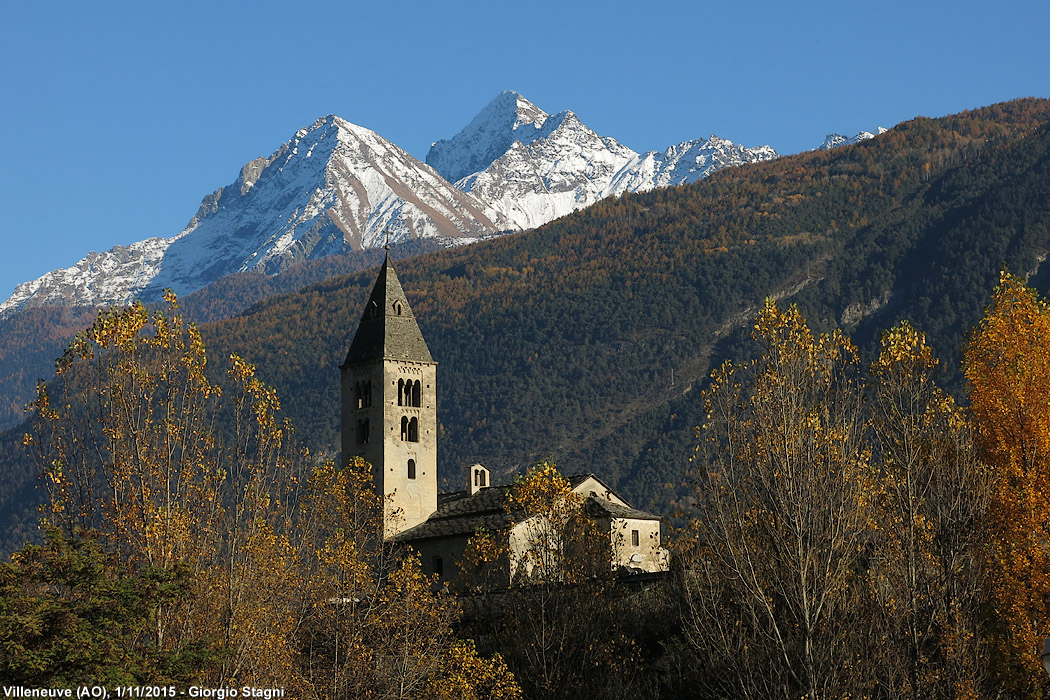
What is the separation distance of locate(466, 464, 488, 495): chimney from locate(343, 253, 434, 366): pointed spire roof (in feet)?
26.0

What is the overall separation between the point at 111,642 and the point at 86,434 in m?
6.71

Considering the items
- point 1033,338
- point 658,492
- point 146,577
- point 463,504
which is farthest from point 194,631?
point 658,492

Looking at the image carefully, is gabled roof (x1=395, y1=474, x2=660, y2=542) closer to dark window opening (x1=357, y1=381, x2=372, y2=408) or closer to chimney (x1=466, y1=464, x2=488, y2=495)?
chimney (x1=466, y1=464, x2=488, y2=495)

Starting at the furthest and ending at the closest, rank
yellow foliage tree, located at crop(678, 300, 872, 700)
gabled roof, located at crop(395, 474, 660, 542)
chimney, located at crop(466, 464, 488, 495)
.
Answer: chimney, located at crop(466, 464, 488, 495), gabled roof, located at crop(395, 474, 660, 542), yellow foliage tree, located at crop(678, 300, 872, 700)

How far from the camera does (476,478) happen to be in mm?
88938

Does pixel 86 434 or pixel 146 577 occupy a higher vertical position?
pixel 86 434

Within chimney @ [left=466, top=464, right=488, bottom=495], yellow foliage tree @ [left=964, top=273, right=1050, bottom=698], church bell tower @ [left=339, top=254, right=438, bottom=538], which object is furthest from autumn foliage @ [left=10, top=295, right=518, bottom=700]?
chimney @ [left=466, top=464, right=488, bottom=495]

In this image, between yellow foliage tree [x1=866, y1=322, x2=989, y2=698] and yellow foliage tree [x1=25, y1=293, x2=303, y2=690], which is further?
yellow foliage tree [x1=866, y1=322, x2=989, y2=698]

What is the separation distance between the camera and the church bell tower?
85.4 metres

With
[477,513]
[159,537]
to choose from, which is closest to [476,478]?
[477,513]

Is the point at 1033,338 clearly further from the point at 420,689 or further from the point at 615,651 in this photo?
the point at 420,689

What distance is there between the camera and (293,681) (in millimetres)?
41375

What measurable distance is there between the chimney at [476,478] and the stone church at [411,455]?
66 mm

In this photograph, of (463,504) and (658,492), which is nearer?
(463,504)
